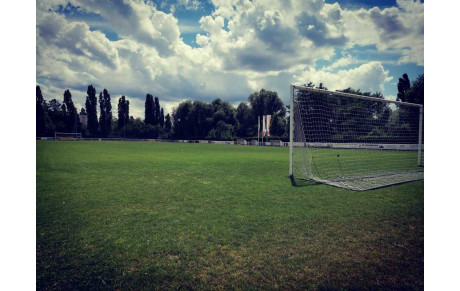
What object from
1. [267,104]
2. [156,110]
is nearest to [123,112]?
[156,110]

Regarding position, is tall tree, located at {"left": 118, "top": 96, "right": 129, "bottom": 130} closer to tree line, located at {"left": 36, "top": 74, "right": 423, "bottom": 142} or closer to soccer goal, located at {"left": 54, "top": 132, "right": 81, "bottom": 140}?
tree line, located at {"left": 36, "top": 74, "right": 423, "bottom": 142}

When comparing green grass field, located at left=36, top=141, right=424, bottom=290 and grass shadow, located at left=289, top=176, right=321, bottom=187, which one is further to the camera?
grass shadow, located at left=289, top=176, right=321, bottom=187

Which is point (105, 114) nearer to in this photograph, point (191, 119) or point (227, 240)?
point (191, 119)

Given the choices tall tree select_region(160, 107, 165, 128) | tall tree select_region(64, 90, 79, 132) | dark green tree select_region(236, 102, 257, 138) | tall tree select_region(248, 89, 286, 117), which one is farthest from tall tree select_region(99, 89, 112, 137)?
tall tree select_region(248, 89, 286, 117)

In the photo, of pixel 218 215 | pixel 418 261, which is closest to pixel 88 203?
pixel 218 215

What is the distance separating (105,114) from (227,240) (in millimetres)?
67342

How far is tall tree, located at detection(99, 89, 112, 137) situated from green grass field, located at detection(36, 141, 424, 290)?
205 feet

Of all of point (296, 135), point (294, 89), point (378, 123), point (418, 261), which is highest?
point (294, 89)

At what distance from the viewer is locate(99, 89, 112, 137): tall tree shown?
58.9 metres

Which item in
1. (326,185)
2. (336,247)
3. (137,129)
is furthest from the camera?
(137,129)

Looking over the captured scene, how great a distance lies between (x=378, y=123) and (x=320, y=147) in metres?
8.82

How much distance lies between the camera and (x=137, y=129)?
64.4 metres

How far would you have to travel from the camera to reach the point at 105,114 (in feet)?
196
